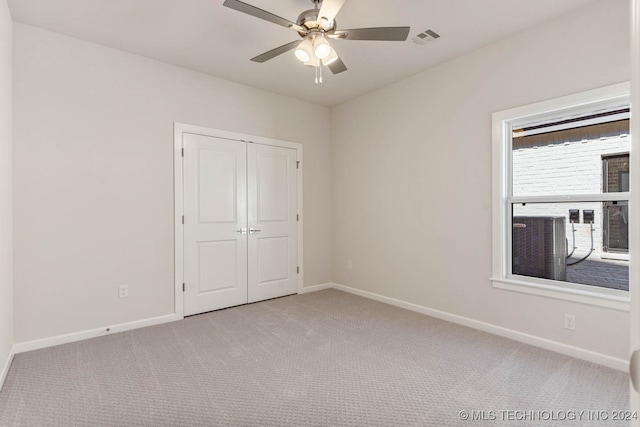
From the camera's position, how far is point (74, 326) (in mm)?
3168

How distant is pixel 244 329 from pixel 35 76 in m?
3.00

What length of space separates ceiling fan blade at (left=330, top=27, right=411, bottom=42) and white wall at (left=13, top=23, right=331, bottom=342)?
2147mm

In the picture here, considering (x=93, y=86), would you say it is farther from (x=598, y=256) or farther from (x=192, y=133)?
(x=598, y=256)

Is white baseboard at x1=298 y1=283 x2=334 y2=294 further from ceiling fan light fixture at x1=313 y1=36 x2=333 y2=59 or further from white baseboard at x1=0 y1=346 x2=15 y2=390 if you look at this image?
ceiling fan light fixture at x1=313 y1=36 x2=333 y2=59

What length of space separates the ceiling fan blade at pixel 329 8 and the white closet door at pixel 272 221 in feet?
7.72

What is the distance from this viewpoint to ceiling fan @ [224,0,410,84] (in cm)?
224

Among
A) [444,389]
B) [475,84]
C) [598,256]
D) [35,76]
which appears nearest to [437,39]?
[475,84]

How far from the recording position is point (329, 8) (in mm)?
2213

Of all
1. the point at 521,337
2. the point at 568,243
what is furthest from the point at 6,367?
the point at 568,243

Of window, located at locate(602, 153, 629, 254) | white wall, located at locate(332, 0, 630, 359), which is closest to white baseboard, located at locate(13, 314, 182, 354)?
white wall, located at locate(332, 0, 630, 359)

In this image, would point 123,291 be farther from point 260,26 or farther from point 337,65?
point 337,65

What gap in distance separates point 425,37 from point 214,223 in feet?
9.88

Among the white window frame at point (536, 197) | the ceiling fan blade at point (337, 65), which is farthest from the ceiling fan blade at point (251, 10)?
the white window frame at point (536, 197)

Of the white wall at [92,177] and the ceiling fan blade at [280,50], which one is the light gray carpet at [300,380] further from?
the ceiling fan blade at [280,50]
